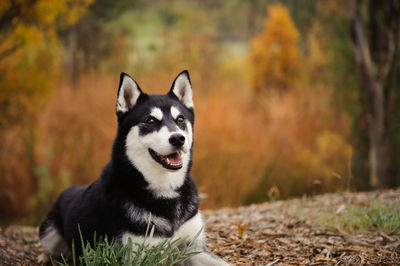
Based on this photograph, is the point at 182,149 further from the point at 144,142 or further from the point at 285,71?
the point at 285,71

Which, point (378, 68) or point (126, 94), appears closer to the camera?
point (126, 94)

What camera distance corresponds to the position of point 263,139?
8.25 meters

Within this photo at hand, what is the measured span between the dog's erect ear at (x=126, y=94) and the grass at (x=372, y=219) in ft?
7.38

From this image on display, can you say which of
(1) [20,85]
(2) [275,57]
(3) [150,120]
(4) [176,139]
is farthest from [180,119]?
(2) [275,57]

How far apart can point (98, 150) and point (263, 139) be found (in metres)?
3.28

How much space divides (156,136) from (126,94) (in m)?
0.49

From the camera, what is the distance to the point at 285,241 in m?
3.52

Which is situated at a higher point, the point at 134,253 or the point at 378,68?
the point at 378,68

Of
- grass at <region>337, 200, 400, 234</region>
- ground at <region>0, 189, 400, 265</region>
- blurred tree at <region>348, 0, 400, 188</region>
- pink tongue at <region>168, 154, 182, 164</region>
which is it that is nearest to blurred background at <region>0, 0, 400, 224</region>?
blurred tree at <region>348, 0, 400, 188</region>

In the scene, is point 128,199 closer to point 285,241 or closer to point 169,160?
point 169,160

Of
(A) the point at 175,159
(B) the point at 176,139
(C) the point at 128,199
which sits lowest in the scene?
(C) the point at 128,199

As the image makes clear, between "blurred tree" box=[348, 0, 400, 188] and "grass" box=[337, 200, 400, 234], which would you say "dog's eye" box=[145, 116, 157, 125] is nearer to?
"grass" box=[337, 200, 400, 234]

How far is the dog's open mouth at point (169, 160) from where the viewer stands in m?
2.81

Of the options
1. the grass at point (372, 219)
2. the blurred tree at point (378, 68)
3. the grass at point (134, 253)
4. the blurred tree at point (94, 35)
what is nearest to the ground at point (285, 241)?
the grass at point (372, 219)
